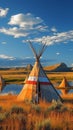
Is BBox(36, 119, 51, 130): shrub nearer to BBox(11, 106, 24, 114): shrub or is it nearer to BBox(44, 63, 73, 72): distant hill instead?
BBox(11, 106, 24, 114): shrub

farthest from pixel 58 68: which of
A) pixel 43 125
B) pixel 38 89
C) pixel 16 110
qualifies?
pixel 43 125

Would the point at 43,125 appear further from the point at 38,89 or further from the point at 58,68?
the point at 58,68

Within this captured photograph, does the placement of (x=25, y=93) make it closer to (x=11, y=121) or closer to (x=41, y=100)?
(x=41, y=100)

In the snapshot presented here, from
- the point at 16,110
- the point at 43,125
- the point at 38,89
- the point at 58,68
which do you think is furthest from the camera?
the point at 58,68

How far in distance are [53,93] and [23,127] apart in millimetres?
7716

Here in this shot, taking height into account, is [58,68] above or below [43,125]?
above

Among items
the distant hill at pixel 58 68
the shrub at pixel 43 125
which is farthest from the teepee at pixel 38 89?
the distant hill at pixel 58 68

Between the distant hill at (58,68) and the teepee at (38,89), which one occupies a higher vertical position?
the distant hill at (58,68)

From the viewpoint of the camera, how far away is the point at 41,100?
53.3ft

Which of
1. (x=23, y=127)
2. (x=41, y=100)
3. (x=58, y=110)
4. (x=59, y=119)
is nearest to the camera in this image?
(x=23, y=127)

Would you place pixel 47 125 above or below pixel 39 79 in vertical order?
below

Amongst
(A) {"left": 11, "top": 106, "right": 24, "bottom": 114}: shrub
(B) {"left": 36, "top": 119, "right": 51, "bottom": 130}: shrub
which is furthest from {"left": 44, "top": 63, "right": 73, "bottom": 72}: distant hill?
(B) {"left": 36, "top": 119, "right": 51, "bottom": 130}: shrub

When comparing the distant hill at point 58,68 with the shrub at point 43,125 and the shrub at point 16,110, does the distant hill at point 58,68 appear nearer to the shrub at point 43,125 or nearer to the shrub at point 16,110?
the shrub at point 16,110

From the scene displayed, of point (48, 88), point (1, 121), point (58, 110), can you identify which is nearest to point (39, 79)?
point (48, 88)
